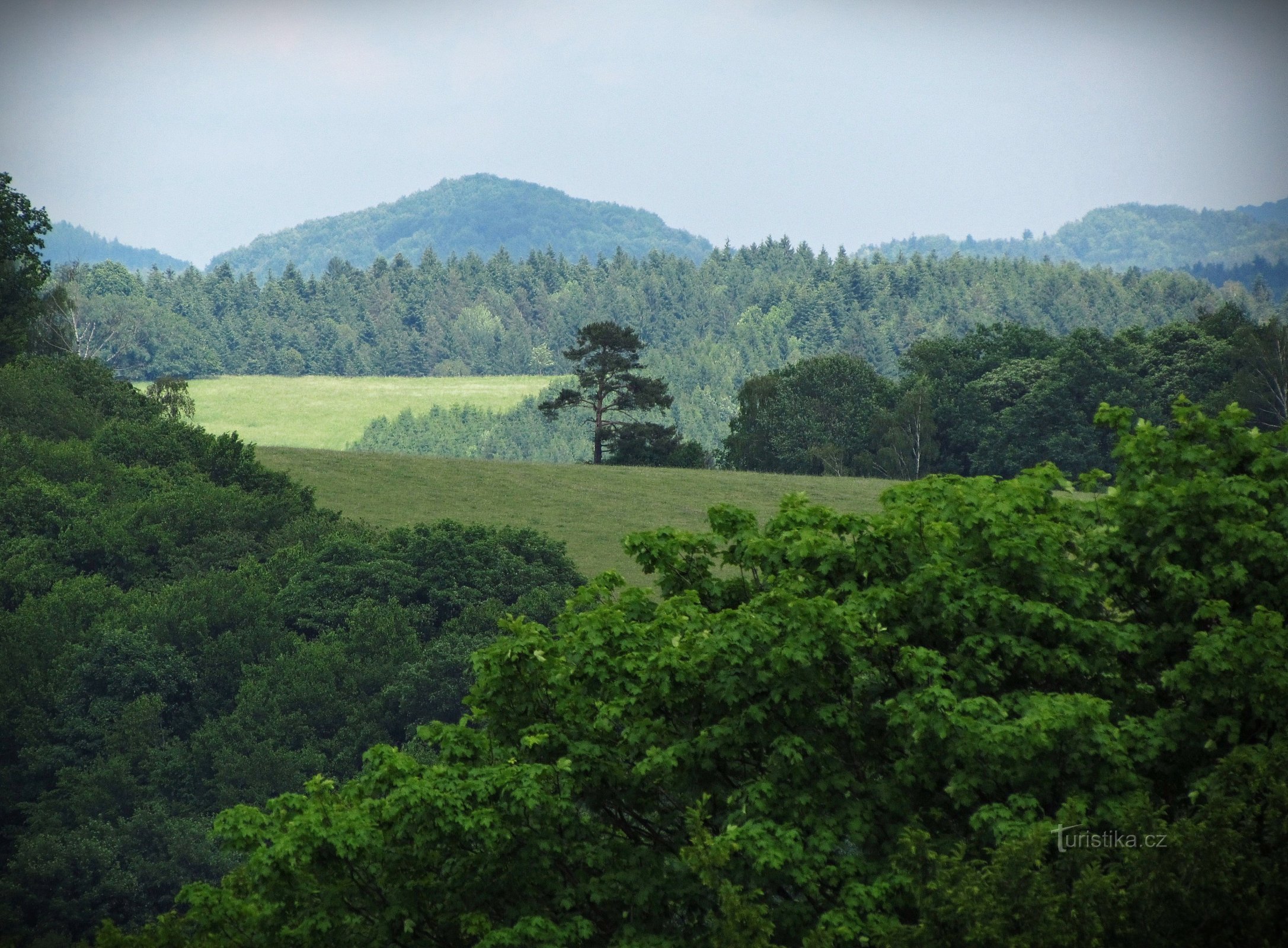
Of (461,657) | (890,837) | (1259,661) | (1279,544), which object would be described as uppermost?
(1279,544)

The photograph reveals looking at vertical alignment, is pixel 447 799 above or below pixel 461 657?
above

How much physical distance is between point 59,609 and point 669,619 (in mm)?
43460

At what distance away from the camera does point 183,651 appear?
53.8 meters

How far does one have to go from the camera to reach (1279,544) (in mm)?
17094

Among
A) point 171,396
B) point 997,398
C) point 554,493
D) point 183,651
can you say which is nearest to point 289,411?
point 171,396

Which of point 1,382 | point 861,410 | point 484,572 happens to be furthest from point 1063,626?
point 861,410

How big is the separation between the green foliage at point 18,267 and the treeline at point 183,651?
12.8 metres

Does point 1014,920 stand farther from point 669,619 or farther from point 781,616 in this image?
point 669,619

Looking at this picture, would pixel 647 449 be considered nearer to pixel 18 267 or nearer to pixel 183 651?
pixel 18 267

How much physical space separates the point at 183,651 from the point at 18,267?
3806 centimetres

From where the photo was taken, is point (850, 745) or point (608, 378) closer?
point (850, 745)

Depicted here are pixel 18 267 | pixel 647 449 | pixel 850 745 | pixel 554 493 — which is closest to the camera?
pixel 850 745

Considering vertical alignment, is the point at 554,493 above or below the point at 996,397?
below

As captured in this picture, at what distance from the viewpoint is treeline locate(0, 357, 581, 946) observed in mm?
44281
